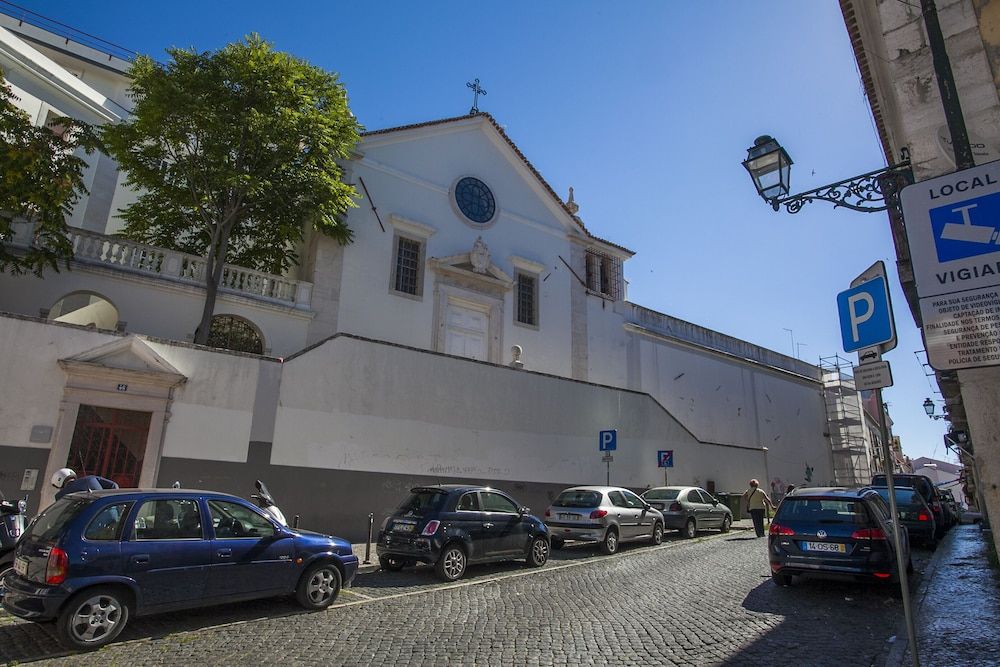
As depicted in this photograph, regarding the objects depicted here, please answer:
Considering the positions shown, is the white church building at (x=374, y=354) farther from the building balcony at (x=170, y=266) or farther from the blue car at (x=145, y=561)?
the blue car at (x=145, y=561)

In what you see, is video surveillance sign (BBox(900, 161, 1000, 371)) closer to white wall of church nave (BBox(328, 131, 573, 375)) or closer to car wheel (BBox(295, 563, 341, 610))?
car wheel (BBox(295, 563, 341, 610))

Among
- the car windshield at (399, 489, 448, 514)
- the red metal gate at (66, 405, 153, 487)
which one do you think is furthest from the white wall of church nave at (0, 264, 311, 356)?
the car windshield at (399, 489, 448, 514)

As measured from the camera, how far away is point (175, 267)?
56.7 ft

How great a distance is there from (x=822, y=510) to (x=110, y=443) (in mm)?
13078

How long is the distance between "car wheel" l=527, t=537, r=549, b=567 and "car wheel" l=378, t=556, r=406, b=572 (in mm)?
2498

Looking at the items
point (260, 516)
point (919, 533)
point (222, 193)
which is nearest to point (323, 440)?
point (260, 516)

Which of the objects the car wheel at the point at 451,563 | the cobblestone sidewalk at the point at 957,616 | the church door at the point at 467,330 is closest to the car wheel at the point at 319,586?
the car wheel at the point at 451,563

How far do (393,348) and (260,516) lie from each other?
356 inches

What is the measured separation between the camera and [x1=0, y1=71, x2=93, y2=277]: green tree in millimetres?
11891

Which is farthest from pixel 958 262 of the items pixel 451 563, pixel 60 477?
pixel 60 477

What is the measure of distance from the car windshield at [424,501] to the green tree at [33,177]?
9.68 metres

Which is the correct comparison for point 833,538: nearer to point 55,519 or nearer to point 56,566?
point 56,566

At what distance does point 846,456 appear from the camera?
40.4 metres

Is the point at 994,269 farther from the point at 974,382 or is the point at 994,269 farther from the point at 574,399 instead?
the point at 574,399
